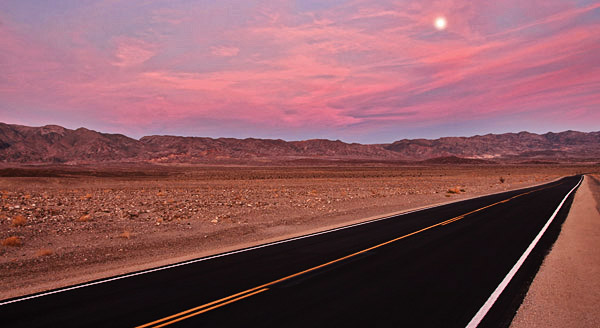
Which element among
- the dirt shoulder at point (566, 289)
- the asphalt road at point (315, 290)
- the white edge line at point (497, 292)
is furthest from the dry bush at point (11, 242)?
the dirt shoulder at point (566, 289)

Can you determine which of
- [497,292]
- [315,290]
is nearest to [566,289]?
[497,292]

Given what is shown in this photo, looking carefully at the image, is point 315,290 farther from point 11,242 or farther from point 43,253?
point 11,242

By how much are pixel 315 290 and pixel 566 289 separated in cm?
513

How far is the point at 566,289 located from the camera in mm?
7195

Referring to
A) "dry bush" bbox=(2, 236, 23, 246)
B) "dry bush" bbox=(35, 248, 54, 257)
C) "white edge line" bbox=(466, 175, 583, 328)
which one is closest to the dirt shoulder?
"white edge line" bbox=(466, 175, 583, 328)

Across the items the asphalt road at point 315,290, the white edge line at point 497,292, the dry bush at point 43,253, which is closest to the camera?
the white edge line at point 497,292

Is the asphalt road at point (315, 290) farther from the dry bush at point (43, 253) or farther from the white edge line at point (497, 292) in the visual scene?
the dry bush at point (43, 253)

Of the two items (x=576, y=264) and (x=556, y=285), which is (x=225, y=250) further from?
(x=576, y=264)

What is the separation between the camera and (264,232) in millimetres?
14820

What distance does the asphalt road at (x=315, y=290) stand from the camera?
582 cm

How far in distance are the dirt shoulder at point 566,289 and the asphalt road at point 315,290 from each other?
243mm

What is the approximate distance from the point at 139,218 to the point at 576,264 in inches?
731

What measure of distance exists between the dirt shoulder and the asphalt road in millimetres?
243

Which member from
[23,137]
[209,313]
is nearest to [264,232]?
[209,313]
